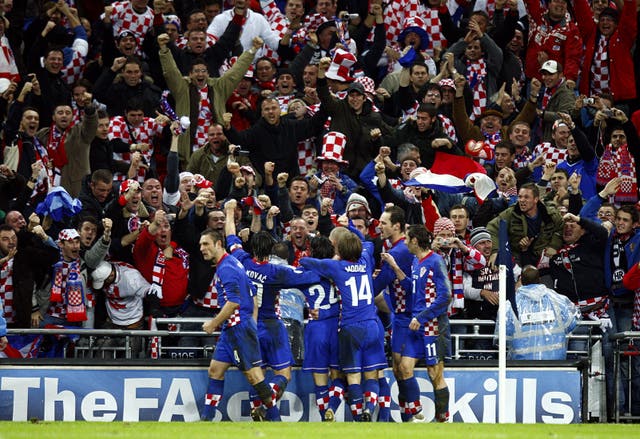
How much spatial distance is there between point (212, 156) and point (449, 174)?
3.36 meters

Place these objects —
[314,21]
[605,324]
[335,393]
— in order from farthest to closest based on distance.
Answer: [314,21], [605,324], [335,393]

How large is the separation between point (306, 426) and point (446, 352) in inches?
106

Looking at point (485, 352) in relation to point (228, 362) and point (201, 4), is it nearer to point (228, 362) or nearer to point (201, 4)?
point (228, 362)

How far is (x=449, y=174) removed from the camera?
61.4 feet

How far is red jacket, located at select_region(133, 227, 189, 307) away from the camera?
56.4 feet

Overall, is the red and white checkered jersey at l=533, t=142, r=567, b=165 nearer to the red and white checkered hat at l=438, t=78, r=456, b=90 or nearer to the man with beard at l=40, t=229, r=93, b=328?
the red and white checkered hat at l=438, t=78, r=456, b=90

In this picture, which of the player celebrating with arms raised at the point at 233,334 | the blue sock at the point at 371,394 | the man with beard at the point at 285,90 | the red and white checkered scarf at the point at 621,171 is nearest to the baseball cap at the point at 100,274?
the player celebrating with arms raised at the point at 233,334

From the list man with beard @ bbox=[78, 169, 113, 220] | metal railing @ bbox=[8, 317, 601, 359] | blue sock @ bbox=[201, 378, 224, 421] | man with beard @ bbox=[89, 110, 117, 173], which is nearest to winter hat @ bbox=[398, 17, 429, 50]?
man with beard @ bbox=[89, 110, 117, 173]

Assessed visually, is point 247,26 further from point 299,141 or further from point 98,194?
point 98,194

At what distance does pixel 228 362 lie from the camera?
15141 millimetres

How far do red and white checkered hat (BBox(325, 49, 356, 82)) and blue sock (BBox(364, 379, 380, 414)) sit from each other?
6502mm

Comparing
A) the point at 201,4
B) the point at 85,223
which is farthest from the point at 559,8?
the point at 85,223

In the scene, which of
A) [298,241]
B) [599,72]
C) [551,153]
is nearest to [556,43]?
[599,72]

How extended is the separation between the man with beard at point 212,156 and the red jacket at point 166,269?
7.89ft
